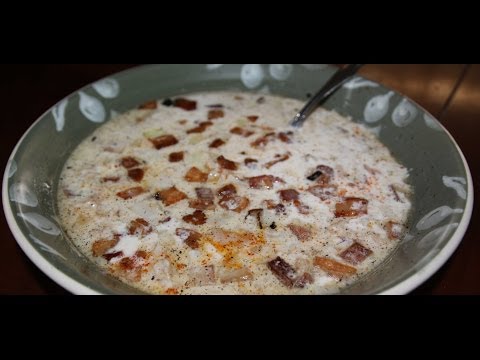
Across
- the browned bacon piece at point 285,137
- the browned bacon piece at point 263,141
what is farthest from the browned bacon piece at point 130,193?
the browned bacon piece at point 285,137

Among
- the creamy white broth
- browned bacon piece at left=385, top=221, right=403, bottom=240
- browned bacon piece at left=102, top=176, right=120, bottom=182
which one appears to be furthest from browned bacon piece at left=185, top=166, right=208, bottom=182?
browned bacon piece at left=385, top=221, right=403, bottom=240

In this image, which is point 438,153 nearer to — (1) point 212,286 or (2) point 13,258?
(1) point 212,286

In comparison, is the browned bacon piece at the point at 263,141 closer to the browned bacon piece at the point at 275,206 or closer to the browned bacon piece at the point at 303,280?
the browned bacon piece at the point at 275,206

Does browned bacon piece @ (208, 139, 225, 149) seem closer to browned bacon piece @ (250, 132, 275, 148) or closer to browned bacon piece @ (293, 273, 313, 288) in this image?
browned bacon piece @ (250, 132, 275, 148)

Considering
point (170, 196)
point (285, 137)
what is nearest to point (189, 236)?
point (170, 196)

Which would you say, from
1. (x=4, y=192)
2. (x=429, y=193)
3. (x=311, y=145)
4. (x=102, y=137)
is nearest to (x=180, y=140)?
(x=102, y=137)

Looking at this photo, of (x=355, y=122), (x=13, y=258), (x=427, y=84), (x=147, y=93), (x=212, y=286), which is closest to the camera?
(x=212, y=286)
